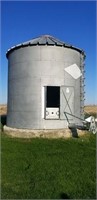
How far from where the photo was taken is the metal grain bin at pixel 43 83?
1238 cm

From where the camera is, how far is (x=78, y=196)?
5434mm

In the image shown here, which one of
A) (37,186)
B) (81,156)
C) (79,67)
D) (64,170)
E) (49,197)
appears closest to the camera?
(49,197)

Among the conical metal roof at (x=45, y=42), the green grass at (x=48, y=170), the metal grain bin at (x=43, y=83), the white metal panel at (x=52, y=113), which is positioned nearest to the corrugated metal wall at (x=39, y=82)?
the metal grain bin at (x=43, y=83)

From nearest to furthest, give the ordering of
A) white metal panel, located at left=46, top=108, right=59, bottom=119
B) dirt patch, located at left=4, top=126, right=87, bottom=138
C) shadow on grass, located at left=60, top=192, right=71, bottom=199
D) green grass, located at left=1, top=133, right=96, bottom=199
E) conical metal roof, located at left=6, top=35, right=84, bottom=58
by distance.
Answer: shadow on grass, located at left=60, top=192, right=71, bottom=199, green grass, located at left=1, top=133, right=96, bottom=199, dirt patch, located at left=4, top=126, right=87, bottom=138, conical metal roof, located at left=6, top=35, right=84, bottom=58, white metal panel, located at left=46, top=108, right=59, bottom=119

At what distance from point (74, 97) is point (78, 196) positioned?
25.6 feet

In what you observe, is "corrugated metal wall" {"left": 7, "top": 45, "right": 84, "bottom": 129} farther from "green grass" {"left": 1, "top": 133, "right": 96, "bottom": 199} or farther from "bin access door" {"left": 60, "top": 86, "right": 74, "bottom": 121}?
"green grass" {"left": 1, "top": 133, "right": 96, "bottom": 199}

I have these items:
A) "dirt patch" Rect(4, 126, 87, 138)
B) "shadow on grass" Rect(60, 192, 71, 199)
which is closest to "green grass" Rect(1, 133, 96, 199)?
"shadow on grass" Rect(60, 192, 71, 199)

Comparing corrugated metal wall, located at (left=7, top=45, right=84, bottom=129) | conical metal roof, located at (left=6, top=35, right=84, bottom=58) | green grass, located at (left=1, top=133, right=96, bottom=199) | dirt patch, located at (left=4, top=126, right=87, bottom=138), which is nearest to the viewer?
green grass, located at (left=1, top=133, right=96, bottom=199)

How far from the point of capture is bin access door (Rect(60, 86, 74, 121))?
12523 millimetres

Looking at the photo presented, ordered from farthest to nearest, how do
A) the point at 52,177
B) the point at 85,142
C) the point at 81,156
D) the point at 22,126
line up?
1. the point at 22,126
2. the point at 85,142
3. the point at 81,156
4. the point at 52,177

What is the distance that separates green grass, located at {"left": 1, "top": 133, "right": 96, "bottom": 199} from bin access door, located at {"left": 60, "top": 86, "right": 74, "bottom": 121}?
6.99ft

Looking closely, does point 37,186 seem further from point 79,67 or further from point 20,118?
point 79,67

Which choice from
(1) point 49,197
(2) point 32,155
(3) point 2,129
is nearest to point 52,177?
(1) point 49,197

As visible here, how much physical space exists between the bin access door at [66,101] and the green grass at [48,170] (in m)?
2.13
